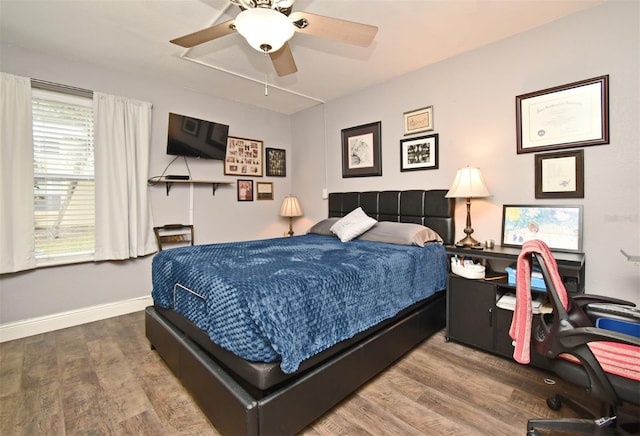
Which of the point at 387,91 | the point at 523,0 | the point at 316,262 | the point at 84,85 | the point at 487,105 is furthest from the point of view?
the point at 387,91

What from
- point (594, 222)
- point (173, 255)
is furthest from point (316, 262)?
point (594, 222)

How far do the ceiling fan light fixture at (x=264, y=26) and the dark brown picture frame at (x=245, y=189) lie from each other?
2.68 meters

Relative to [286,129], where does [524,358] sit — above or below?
below

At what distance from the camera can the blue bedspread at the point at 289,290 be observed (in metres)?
1.32

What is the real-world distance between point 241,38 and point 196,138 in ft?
4.71

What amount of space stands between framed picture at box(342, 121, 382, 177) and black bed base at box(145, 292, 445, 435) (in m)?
2.00

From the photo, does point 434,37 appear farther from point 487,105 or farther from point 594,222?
point 594,222

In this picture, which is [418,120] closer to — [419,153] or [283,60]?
[419,153]

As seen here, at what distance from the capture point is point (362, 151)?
3.78 m

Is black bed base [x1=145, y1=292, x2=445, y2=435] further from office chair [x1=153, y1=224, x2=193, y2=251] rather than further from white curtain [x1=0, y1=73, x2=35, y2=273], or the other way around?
white curtain [x1=0, y1=73, x2=35, y2=273]

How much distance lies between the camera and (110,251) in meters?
3.10

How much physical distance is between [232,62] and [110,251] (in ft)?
7.81

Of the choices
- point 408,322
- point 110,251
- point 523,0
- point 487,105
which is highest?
point 523,0

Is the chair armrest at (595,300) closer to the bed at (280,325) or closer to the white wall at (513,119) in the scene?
the white wall at (513,119)
